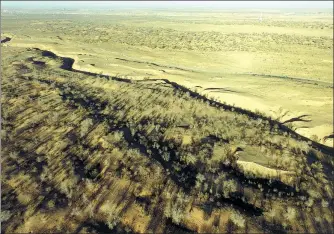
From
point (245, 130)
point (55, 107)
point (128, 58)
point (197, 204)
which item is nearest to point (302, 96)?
point (245, 130)

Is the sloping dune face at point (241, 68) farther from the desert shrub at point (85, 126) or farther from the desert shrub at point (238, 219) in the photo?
the desert shrub at point (85, 126)

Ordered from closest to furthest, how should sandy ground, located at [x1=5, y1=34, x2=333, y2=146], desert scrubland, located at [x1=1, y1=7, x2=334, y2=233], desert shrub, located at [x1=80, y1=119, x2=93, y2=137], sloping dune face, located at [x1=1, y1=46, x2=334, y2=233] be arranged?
sloping dune face, located at [x1=1, y1=46, x2=334, y2=233]
desert scrubland, located at [x1=1, y1=7, x2=334, y2=233]
desert shrub, located at [x1=80, y1=119, x2=93, y2=137]
sandy ground, located at [x1=5, y1=34, x2=333, y2=146]

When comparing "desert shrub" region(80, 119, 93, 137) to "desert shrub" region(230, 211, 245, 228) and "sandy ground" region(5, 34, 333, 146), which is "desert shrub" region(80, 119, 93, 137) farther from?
"sandy ground" region(5, 34, 333, 146)

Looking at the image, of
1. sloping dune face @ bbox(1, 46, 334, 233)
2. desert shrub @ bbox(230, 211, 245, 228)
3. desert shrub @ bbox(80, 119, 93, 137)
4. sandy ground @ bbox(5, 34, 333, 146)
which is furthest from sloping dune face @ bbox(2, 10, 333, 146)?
desert shrub @ bbox(80, 119, 93, 137)

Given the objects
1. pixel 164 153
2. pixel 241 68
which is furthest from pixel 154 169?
pixel 241 68

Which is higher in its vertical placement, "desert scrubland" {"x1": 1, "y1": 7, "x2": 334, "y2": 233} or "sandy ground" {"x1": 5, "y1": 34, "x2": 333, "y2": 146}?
"desert scrubland" {"x1": 1, "y1": 7, "x2": 334, "y2": 233}

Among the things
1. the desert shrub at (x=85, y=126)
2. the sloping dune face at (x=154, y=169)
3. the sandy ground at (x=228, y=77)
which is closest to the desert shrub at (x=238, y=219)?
the sloping dune face at (x=154, y=169)

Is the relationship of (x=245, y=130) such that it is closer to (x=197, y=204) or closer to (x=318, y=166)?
(x=318, y=166)

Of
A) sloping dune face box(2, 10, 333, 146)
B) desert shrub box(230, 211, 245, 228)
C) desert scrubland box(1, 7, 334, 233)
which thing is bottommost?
sloping dune face box(2, 10, 333, 146)

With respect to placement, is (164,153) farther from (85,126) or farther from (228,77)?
(228,77)
